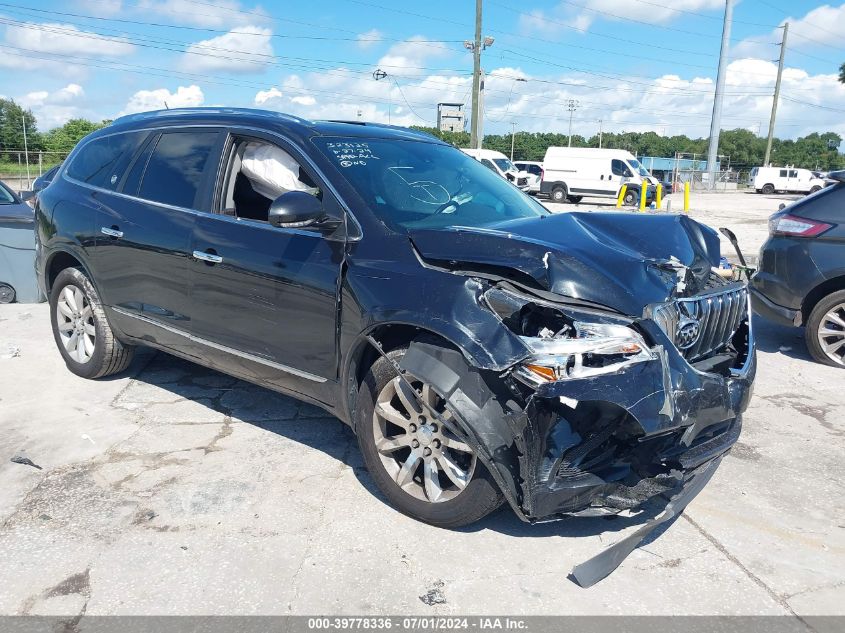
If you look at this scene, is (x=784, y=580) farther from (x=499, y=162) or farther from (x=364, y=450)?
(x=499, y=162)

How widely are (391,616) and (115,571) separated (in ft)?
4.00

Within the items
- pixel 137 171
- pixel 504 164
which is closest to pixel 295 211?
pixel 137 171

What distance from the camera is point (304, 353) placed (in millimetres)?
3709

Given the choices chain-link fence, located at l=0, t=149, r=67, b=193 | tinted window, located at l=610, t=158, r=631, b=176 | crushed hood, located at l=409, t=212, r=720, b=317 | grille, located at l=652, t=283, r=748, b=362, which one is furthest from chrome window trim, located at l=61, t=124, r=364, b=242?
chain-link fence, located at l=0, t=149, r=67, b=193

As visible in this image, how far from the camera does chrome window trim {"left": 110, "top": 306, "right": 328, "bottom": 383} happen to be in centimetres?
374

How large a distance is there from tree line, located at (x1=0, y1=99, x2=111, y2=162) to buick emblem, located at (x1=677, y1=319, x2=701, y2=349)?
32.5 meters

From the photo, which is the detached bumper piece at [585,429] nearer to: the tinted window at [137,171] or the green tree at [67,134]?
the tinted window at [137,171]

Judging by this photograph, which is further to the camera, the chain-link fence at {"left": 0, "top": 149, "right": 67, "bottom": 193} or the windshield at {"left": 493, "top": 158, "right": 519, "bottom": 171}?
the windshield at {"left": 493, "top": 158, "right": 519, "bottom": 171}

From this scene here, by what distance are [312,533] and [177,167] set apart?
2524 millimetres

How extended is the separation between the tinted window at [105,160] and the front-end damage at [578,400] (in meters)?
3.00

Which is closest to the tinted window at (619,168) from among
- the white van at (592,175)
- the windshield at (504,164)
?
the white van at (592,175)

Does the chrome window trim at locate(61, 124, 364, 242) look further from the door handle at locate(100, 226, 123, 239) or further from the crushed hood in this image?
the crushed hood

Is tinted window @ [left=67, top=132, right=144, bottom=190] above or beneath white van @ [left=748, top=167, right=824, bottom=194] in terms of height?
above

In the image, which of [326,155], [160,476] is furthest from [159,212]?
[160,476]
